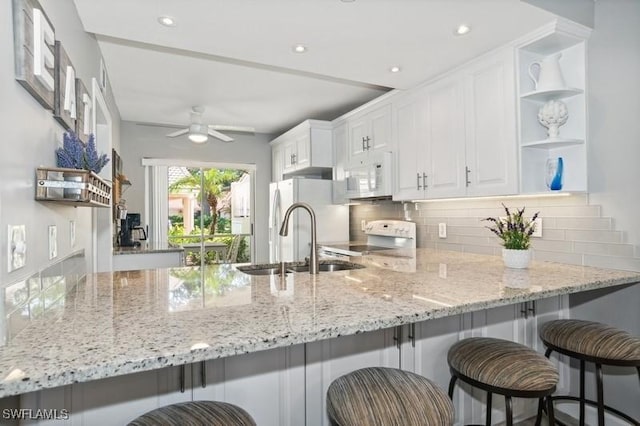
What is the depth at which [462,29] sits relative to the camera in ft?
6.63

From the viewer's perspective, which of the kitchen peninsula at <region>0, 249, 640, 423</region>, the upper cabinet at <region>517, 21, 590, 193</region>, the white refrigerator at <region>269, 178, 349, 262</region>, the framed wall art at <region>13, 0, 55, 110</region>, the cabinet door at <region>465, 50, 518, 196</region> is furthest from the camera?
the white refrigerator at <region>269, 178, 349, 262</region>

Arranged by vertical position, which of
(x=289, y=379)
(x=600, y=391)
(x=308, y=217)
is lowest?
(x=600, y=391)

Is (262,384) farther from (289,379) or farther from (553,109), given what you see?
(553,109)

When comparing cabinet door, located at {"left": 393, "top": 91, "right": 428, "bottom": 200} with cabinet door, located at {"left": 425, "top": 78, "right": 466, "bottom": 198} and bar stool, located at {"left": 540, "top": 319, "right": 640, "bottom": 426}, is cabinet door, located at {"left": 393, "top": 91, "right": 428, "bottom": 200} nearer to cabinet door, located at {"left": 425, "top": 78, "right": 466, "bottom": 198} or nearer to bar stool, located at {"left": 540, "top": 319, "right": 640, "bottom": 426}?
cabinet door, located at {"left": 425, "top": 78, "right": 466, "bottom": 198}

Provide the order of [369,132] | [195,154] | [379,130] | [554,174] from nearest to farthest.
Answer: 1. [554,174]
2. [379,130]
3. [369,132]
4. [195,154]

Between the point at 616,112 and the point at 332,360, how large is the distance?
196cm

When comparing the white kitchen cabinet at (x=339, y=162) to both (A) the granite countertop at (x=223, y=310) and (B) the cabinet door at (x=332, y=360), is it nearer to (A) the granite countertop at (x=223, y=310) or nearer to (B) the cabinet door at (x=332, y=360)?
(A) the granite countertop at (x=223, y=310)

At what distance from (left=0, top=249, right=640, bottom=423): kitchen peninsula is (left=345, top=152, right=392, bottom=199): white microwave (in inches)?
55.0

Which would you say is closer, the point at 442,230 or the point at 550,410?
the point at 550,410

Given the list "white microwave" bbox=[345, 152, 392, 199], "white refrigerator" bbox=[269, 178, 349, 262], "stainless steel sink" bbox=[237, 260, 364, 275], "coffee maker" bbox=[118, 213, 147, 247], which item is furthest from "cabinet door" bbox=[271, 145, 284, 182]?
"stainless steel sink" bbox=[237, 260, 364, 275]

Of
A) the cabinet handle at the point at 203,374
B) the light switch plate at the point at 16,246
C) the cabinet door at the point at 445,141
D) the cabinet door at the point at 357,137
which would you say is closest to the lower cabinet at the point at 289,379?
the cabinet handle at the point at 203,374

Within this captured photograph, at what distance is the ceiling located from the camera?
1.81m

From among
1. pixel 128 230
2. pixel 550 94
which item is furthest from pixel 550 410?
pixel 128 230

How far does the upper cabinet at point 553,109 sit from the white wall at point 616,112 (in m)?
0.05
